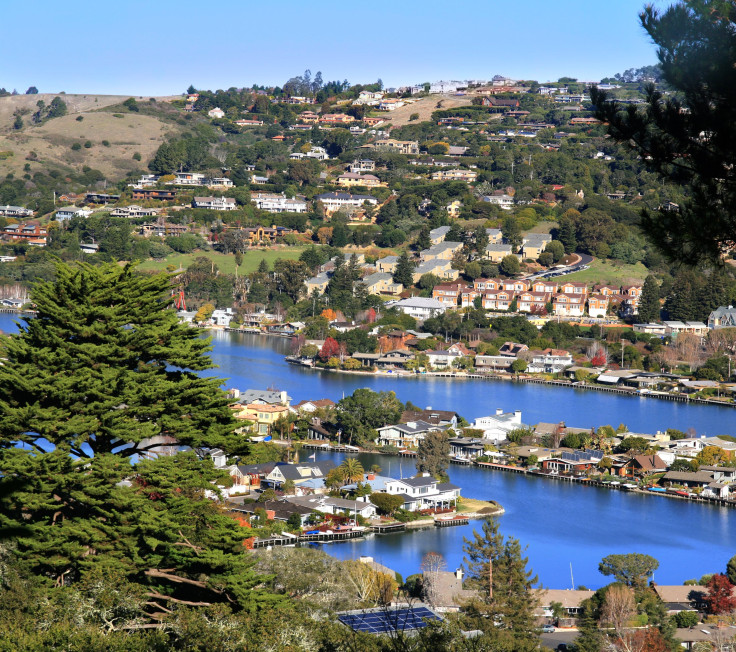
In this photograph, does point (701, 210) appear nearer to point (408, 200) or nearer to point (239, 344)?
point (239, 344)

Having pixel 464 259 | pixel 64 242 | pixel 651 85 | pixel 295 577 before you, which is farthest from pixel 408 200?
pixel 651 85

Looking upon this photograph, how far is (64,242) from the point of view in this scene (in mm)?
33156

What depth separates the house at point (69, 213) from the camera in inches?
1417

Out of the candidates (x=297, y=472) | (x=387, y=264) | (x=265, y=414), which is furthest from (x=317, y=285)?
(x=297, y=472)

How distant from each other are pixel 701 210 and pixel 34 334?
3.79 metres

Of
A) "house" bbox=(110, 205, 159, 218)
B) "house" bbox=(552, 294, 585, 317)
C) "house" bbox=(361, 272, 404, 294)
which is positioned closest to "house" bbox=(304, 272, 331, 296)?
"house" bbox=(361, 272, 404, 294)

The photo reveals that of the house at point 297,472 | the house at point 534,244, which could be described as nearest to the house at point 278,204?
the house at point 534,244

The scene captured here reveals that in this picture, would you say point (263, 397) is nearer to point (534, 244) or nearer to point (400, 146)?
point (534, 244)

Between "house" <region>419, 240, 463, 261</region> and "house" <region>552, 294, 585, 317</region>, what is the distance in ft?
14.4

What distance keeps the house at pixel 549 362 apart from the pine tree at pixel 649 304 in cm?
327

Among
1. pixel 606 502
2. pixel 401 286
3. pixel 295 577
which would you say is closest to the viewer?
pixel 295 577

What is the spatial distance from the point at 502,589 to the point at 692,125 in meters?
5.86

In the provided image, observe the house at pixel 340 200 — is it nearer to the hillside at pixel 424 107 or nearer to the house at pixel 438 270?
the house at pixel 438 270

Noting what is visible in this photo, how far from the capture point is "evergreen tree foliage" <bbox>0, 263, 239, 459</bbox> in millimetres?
5824
